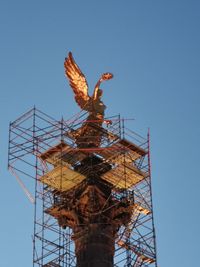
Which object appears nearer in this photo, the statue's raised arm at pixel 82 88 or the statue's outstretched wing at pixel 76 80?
the statue's raised arm at pixel 82 88

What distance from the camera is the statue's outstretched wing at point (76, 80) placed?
268ft

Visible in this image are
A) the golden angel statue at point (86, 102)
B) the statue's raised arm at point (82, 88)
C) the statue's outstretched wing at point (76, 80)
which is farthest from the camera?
the statue's outstretched wing at point (76, 80)

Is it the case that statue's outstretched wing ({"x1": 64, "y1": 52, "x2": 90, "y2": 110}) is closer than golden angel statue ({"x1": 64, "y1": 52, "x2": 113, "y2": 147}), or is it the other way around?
golden angel statue ({"x1": 64, "y1": 52, "x2": 113, "y2": 147})

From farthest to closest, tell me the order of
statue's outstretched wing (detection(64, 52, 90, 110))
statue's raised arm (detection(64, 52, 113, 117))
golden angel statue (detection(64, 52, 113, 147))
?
statue's outstretched wing (detection(64, 52, 90, 110)) → statue's raised arm (detection(64, 52, 113, 117)) → golden angel statue (detection(64, 52, 113, 147))

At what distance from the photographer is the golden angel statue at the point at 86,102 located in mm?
78000

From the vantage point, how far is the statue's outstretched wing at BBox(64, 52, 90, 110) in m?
81.6

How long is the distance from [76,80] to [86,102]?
7.31 ft

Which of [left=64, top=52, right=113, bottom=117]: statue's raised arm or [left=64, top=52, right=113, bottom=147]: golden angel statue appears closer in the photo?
[left=64, top=52, right=113, bottom=147]: golden angel statue

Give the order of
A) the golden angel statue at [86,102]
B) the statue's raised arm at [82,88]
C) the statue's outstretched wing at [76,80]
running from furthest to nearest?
1. the statue's outstretched wing at [76,80]
2. the statue's raised arm at [82,88]
3. the golden angel statue at [86,102]

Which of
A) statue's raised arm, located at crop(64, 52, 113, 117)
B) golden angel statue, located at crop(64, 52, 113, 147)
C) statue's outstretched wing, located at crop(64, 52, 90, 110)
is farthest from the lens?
statue's outstretched wing, located at crop(64, 52, 90, 110)

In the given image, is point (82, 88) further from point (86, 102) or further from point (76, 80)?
point (86, 102)

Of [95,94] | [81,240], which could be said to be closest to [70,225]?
[81,240]

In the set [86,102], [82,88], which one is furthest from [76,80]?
[86,102]

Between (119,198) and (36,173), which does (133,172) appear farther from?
(36,173)
